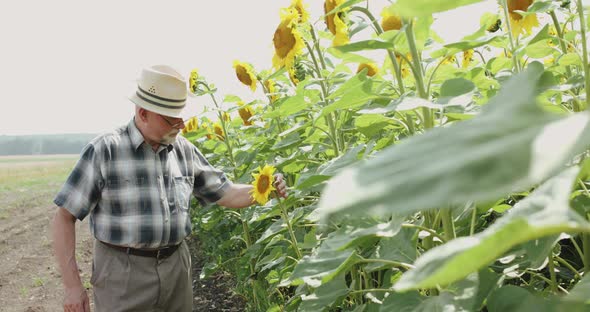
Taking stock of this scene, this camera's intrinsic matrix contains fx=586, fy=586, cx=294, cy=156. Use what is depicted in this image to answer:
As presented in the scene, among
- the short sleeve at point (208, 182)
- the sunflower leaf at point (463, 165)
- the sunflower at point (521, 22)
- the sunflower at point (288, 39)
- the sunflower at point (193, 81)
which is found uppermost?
the sunflower leaf at point (463, 165)

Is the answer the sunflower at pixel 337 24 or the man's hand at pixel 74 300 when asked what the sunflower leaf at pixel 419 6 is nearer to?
the sunflower at pixel 337 24

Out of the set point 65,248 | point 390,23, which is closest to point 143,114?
point 65,248

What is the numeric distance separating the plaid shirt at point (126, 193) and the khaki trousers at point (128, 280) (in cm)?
8

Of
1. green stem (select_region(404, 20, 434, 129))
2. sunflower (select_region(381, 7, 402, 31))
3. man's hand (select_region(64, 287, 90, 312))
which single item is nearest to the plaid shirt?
man's hand (select_region(64, 287, 90, 312))

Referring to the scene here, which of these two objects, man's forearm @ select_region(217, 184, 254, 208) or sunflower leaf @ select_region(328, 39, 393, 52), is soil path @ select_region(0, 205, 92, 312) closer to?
man's forearm @ select_region(217, 184, 254, 208)

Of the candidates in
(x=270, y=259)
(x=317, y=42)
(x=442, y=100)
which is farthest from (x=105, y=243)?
(x=442, y=100)

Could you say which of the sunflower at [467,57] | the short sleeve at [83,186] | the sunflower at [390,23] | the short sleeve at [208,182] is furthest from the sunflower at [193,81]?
the sunflower at [390,23]

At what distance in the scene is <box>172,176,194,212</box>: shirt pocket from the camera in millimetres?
2652

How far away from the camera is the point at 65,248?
2.37m

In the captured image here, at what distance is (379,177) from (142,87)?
241 cm

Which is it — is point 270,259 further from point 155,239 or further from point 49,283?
point 49,283

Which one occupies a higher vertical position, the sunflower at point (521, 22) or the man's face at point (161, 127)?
the sunflower at point (521, 22)

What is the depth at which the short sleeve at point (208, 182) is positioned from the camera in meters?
2.88

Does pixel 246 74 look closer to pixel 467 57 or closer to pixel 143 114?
pixel 143 114
